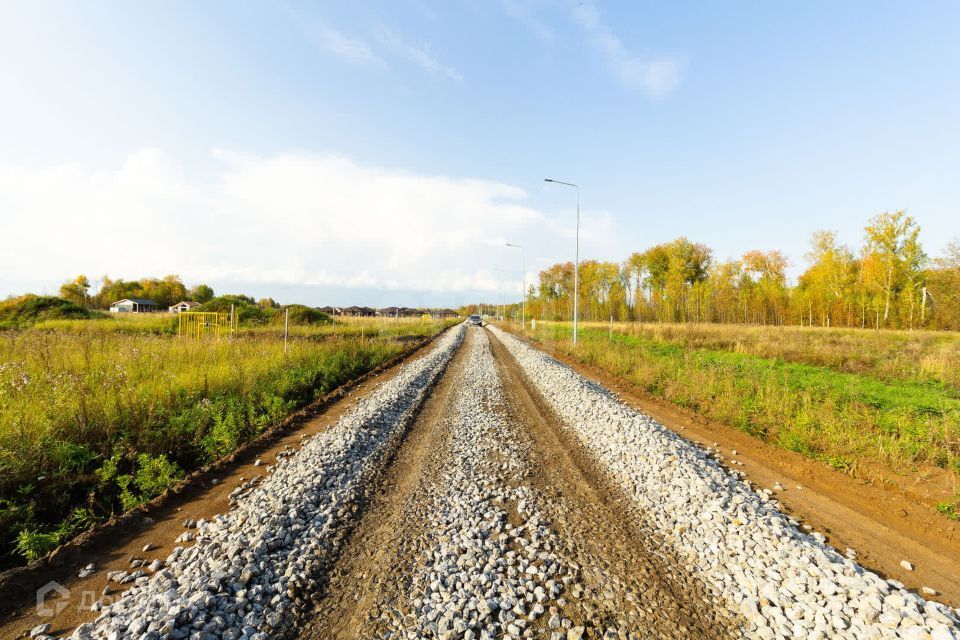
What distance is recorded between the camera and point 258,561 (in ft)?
12.5

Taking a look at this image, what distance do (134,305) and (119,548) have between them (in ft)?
313

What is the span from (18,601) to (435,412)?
728 centimetres

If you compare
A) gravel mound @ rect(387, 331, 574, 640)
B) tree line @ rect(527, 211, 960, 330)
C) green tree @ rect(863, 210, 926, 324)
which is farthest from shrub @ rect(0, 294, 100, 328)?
green tree @ rect(863, 210, 926, 324)

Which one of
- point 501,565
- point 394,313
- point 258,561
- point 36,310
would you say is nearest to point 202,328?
point 36,310

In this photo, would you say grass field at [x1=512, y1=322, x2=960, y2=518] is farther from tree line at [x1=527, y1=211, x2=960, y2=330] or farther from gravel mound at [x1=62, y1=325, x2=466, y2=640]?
tree line at [x1=527, y1=211, x2=960, y2=330]

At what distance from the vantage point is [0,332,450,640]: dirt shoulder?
3.23m

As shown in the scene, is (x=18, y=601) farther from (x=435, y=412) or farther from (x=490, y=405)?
(x=490, y=405)

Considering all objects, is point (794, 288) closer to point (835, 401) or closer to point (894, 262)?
point (894, 262)

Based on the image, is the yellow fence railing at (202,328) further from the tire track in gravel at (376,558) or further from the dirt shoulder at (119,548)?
the tire track in gravel at (376,558)

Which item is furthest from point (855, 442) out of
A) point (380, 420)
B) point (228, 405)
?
point (228, 405)

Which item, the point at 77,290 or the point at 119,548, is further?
the point at 77,290

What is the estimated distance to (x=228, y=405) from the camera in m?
8.80

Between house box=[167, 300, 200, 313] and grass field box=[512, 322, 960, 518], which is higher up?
house box=[167, 300, 200, 313]

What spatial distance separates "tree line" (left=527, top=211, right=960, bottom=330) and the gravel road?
46.0 meters
